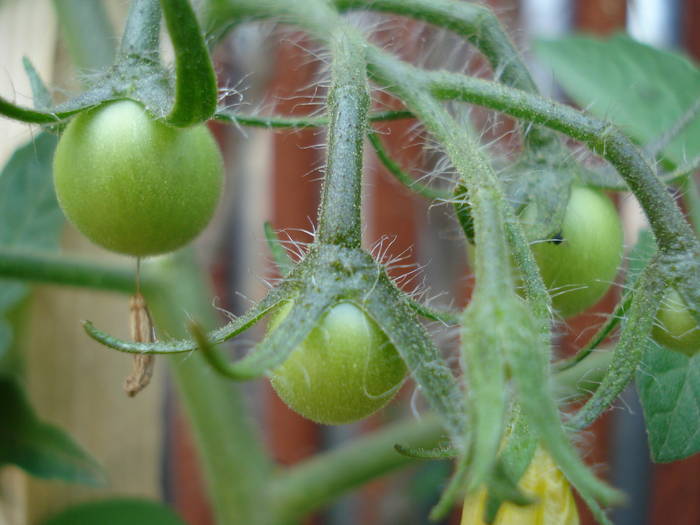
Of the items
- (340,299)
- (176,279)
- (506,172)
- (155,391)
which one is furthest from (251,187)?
(340,299)

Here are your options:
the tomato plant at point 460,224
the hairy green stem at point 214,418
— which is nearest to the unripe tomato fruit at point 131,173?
the tomato plant at point 460,224

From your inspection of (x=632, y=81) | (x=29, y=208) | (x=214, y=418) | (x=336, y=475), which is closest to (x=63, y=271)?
(x=29, y=208)

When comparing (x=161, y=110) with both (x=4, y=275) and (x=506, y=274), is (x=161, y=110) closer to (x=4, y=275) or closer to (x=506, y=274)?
(x=506, y=274)

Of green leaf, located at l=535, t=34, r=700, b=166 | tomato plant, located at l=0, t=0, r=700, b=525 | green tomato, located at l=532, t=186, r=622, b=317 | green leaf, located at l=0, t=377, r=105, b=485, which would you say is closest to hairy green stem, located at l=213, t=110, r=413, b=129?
tomato plant, located at l=0, t=0, r=700, b=525

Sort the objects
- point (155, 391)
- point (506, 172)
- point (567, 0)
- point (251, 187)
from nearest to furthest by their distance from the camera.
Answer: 1. point (506, 172)
2. point (155, 391)
3. point (567, 0)
4. point (251, 187)

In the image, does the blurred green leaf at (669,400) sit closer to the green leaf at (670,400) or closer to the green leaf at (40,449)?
the green leaf at (670,400)

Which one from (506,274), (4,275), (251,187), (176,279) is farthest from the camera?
(251,187)
